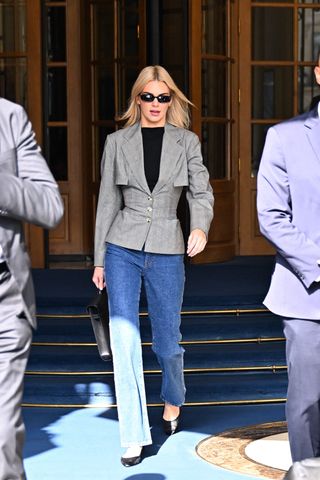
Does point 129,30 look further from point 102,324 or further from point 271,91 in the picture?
point 102,324

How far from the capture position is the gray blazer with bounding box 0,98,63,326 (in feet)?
9.97

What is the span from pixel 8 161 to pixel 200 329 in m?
4.20

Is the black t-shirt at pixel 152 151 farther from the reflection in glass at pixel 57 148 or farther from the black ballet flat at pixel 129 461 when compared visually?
the reflection in glass at pixel 57 148

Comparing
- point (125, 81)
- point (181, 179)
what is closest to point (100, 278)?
point (181, 179)

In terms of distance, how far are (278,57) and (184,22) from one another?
4.20ft

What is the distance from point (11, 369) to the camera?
3.17m

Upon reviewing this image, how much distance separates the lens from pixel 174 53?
927 cm

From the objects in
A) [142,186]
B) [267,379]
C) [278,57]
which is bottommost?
[267,379]

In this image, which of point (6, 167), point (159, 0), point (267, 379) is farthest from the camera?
point (159, 0)

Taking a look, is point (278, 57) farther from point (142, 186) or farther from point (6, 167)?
point (6, 167)

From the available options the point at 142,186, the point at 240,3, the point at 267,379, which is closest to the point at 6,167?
the point at 142,186

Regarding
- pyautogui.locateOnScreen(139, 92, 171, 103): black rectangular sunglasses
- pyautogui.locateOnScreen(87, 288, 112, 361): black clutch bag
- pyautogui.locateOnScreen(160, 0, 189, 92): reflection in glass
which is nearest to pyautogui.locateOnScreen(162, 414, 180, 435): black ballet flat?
pyautogui.locateOnScreen(87, 288, 112, 361): black clutch bag

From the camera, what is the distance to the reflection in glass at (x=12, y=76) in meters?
9.52

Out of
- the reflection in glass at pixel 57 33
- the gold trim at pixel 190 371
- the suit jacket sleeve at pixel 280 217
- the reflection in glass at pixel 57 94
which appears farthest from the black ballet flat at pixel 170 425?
the reflection in glass at pixel 57 33
